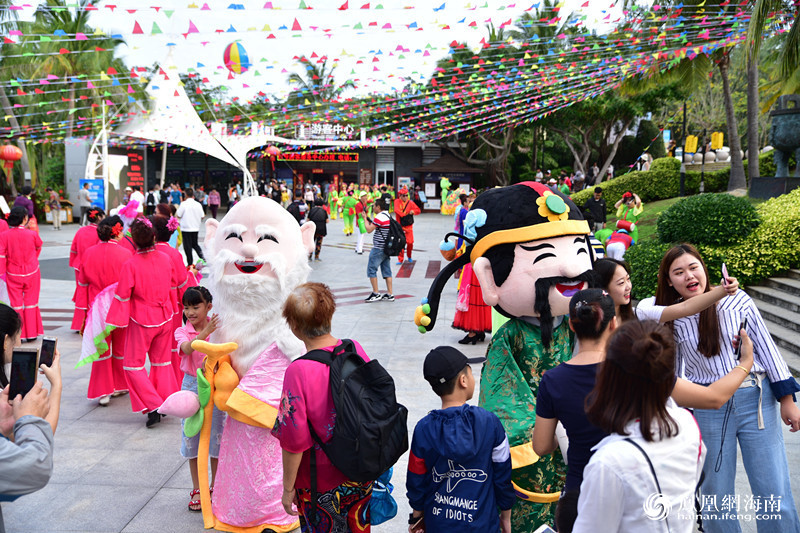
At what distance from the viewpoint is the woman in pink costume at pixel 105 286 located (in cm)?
564

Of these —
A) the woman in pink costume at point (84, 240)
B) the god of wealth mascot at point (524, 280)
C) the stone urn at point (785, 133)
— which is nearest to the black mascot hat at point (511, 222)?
the god of wealth mascot at point (524, 280)

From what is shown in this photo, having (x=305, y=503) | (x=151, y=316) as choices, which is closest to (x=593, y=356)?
(x=305, y=503)

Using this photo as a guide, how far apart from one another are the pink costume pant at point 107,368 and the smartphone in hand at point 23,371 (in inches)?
138

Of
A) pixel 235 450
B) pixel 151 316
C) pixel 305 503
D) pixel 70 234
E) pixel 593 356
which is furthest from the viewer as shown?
pixel 70 234

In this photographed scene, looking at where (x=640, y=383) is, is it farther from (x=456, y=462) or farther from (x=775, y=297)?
(x=775, y=297)

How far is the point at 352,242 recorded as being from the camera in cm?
1919

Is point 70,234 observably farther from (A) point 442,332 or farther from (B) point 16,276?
(A) point 442,332

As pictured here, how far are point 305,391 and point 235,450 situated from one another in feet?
4.30

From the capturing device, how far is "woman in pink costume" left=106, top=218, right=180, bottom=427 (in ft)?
16.7

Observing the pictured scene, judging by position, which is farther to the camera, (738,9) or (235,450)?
(738,9)

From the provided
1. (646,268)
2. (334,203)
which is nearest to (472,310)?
(646,268)

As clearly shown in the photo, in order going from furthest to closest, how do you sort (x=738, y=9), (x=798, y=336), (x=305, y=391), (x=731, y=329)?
(x=738, y=9), (x=798, y=336), (x=731, y=329), (x=305, y=391)

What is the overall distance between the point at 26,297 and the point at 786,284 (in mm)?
9592

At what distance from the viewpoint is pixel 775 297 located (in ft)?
26.4
